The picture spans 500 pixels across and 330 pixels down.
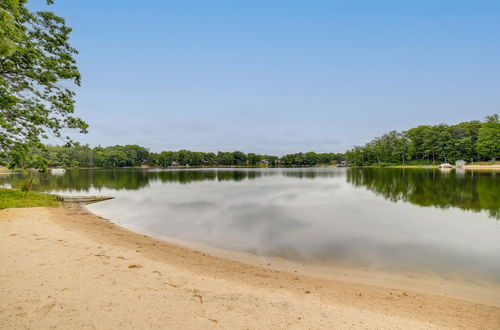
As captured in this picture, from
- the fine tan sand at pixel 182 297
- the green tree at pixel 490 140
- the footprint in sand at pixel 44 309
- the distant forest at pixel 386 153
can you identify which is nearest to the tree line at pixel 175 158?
the distant forest at pixel 386 153


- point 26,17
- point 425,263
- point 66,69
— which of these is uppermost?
point 26,17

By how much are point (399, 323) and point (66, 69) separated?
14253mm

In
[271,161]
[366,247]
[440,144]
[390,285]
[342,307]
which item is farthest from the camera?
[271,161]

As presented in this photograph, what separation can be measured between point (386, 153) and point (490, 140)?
114ft

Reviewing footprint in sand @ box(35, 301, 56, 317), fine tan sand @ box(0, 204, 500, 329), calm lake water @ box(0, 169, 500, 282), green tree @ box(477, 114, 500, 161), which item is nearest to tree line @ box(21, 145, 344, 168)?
green tree @ box(477, 114, 500, 161)

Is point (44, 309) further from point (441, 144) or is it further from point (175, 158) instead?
point (175, 158)

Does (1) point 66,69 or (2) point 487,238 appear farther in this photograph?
(1) point 66,69

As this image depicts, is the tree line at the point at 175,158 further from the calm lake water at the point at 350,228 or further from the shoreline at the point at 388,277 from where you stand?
the shoreline at the point at 388,277

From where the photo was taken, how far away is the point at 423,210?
51.4 feet

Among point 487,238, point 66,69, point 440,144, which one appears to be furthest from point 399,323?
point 440,144

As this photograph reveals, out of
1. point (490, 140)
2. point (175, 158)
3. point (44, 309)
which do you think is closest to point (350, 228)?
point (44, 309)

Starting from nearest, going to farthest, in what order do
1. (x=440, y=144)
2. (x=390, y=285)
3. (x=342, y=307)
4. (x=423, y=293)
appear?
(x=342, y=307), (x=423, y=293), (x=390, y=285), (x=440, y=144)

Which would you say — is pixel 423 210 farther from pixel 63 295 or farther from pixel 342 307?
pixel 63 295

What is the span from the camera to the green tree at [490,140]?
68.6 metres
